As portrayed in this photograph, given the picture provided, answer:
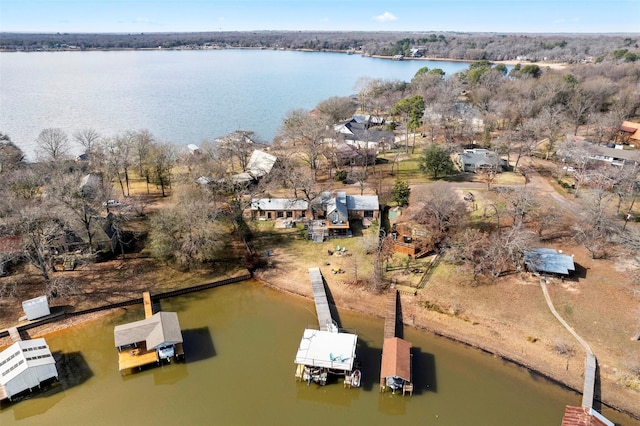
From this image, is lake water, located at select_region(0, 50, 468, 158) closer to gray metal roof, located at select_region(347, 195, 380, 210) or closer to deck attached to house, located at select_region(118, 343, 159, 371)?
gray metal roof, located at select_region(347, 195, 380, 210)

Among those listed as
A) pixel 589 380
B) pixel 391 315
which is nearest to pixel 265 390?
pixel 391 315

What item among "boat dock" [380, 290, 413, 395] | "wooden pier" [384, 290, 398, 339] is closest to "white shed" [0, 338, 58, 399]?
"boat dock" [380, 290, 413, 395]

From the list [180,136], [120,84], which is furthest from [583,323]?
[120,84]

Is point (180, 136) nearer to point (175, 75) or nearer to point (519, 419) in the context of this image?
point (519, 419)

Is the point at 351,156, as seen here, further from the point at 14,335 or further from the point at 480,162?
the point at 14,335

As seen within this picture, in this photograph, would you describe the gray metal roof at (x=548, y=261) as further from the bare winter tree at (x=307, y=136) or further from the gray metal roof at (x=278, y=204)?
the bare winter tree at (x=307, y=136)

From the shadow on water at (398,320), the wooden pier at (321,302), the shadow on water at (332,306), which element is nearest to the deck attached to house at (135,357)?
the wooden pier at (321,302)
